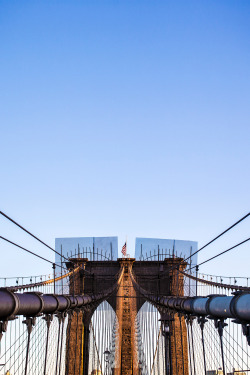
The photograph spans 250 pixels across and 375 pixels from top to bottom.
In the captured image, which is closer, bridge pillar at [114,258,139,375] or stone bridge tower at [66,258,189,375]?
stone bridge tower at [66,258,189,375]

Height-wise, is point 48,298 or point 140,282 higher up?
point 140,282

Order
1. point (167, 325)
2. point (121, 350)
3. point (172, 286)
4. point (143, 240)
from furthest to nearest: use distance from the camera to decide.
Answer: point (143, 240), point (121, 350), point (172, 286), point (167, 325)

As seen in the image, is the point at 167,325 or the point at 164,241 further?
the point at 164,241

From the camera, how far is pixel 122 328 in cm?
3616

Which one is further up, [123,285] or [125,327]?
[123,285]

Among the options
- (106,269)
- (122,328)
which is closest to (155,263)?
(106,269)

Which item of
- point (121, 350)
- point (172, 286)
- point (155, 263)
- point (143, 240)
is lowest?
point (121, 350)

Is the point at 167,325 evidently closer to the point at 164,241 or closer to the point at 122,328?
the point at 122,328

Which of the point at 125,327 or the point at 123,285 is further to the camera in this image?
the point at 125,327

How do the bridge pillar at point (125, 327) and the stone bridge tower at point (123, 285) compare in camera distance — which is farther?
the bridge pillar at point (125, 327)

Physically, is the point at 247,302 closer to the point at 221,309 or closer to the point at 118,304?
the point at 221,309

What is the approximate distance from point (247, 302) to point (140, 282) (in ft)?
97.7

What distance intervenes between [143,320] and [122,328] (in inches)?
158

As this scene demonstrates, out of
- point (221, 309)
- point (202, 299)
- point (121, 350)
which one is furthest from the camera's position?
point (121, 350)
